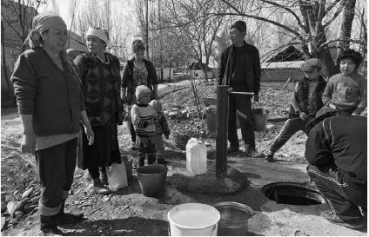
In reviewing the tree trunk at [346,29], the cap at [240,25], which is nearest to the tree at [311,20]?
the tree trunk at [346,29]

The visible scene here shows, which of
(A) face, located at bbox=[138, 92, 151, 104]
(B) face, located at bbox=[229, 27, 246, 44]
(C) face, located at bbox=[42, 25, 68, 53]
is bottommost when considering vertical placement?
(A) face, located at bbox=[138, 92, 151, 104]

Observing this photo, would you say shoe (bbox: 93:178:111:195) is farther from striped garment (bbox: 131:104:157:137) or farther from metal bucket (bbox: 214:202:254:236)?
metal bucket (bbox: 214:202:254:236)

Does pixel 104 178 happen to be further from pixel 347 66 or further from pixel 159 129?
pixel 347 66

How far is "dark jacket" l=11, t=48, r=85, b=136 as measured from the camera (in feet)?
7.66

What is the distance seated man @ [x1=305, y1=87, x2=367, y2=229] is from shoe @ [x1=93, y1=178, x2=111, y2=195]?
217 centimetres

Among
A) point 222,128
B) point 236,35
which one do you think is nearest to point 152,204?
point 222,128

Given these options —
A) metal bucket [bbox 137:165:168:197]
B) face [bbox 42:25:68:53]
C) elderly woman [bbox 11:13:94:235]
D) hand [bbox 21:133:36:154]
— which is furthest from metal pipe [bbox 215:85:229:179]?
hand [bbox 21:133:36:154]

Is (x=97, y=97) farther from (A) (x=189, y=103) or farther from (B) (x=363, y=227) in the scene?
(A) (x=189, y=103)

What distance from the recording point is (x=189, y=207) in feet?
8.27

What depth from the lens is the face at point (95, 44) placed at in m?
3.23

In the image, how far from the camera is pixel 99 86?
3.29m

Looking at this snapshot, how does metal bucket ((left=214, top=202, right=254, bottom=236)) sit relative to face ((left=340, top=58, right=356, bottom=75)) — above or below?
below

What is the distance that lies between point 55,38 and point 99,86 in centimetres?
86

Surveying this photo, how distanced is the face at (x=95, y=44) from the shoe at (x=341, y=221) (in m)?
2.77
